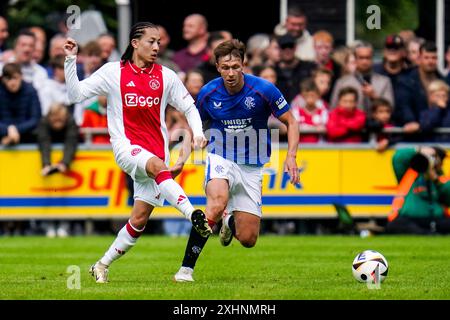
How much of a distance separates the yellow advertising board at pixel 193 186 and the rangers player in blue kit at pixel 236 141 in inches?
229

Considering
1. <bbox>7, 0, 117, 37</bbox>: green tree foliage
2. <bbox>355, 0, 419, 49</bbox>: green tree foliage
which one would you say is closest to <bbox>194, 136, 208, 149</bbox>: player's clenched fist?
<bbox>355, 0, 419, 49</bbox>: green tree foliage

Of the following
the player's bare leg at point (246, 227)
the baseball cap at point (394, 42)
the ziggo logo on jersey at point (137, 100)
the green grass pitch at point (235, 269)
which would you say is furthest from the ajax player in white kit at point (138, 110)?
the baseball cap at point (394, 42)

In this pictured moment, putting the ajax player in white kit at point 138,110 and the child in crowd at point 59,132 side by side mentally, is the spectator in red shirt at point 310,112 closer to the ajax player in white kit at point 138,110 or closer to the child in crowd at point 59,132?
the child in crowd at point 59,132

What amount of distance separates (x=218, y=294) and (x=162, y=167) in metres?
1.39

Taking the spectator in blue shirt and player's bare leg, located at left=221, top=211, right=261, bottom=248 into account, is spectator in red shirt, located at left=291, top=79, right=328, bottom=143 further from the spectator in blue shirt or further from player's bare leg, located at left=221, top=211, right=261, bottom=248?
player's bare leg, located at left=221, top=211, right=261, bottom=248

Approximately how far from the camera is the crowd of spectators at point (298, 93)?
18.2 meters

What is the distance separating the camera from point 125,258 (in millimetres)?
14492

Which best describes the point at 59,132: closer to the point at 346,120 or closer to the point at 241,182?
the point at 346,120

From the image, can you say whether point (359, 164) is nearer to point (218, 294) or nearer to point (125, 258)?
point (125, 258)

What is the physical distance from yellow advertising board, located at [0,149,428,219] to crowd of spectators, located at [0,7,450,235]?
8.7 inches

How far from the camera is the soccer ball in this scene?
1091cm

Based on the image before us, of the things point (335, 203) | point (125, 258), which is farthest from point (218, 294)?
point (335, 203)

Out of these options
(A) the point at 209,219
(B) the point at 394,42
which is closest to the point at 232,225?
(A) the point at 209,219

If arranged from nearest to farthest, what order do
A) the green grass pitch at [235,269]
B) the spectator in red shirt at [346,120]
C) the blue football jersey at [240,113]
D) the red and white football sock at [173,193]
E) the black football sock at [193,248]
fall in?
the green grass pitch at [235,269], the red and white football sock at [173,193], the black football sock at [193,248], the blue football jersey at [240,113], the spectator in red shirt at [346,120]
